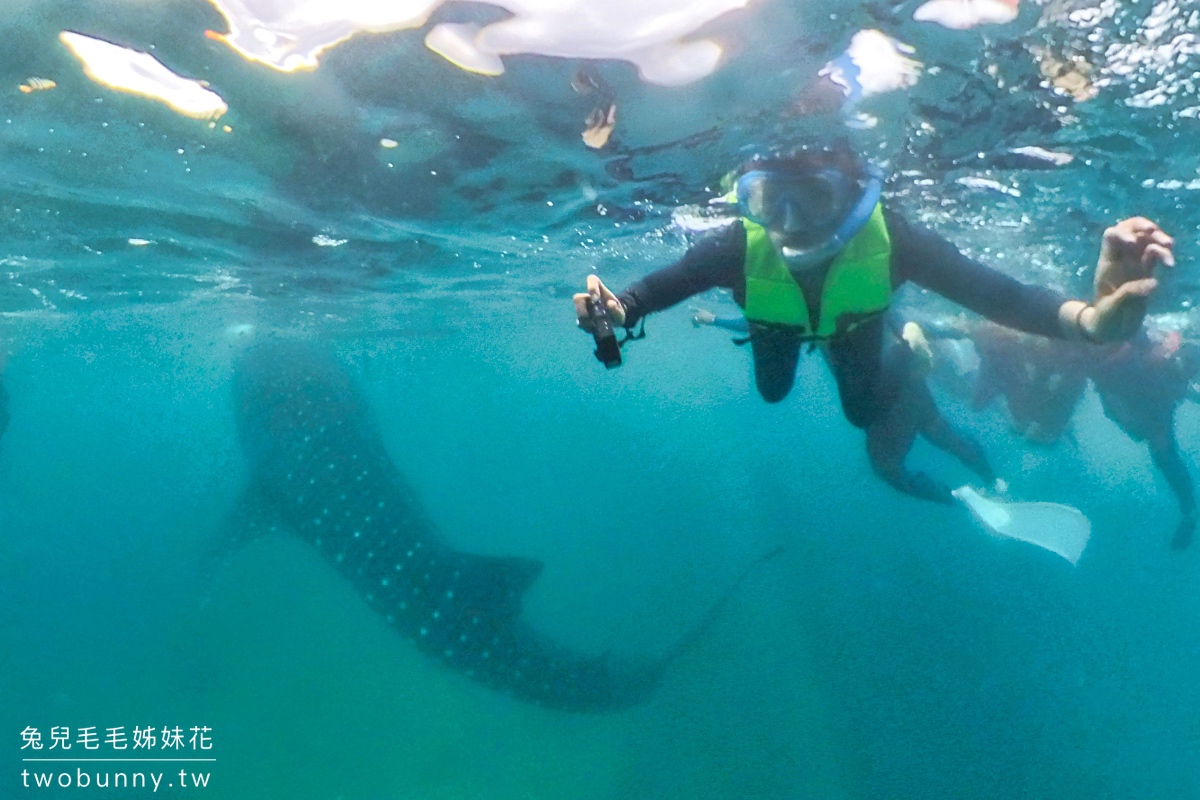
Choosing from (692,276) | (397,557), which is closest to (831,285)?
(692,276)

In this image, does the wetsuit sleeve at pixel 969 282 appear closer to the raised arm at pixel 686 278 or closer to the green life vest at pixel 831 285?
the green life vest at pixel 831 285

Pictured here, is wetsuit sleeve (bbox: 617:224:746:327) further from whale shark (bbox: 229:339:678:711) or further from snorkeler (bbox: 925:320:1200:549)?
snorkeler (bbox: 925:320:1200:549)

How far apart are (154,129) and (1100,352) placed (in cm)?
1482

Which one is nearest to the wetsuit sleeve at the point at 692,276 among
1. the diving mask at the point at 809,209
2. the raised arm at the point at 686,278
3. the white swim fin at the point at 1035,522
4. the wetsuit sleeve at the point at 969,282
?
the raised arm at the point at 686,278

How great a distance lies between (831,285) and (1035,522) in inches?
307

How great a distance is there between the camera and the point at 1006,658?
15234 millimetres

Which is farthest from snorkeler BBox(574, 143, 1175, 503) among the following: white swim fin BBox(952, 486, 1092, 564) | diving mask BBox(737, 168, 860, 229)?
white swim fin BBox(952, 486, 1092, 564)

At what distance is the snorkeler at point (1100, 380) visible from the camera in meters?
12.2

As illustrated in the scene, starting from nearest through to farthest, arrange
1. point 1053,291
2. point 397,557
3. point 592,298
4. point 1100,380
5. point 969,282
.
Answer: point 592,298, point 1053,291, point 969,282, point 397,557, point 1100,380

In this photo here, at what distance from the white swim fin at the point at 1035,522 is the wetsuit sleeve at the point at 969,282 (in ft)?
19.2

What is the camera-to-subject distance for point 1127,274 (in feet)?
10.7

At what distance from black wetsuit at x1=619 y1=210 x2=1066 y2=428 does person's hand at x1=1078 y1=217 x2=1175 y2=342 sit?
0.79 meters

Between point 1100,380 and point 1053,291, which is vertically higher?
point 1053,291

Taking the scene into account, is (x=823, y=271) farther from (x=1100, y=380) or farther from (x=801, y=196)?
(x=1100, y=380)
